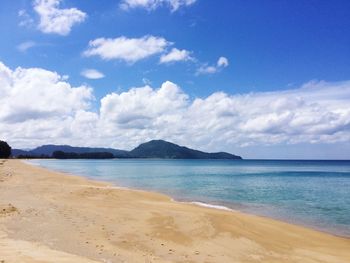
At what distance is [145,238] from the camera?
1576 centimetres

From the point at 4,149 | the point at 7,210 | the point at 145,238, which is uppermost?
the point at 4,149

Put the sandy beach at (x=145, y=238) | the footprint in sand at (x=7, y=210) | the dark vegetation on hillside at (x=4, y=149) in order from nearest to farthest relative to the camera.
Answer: the sandy beach at (x=145, y=238)
the footprint in sand at (x=7, y=210)
the dark vegetation on hillside at (x=4, y=149)

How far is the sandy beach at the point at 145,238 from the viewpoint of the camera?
12.9 m

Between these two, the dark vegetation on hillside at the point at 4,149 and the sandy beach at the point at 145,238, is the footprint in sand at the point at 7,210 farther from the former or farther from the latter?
the dark vegetation on hillside at the point at 4,149

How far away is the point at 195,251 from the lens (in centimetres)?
1455

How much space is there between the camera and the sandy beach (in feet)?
42.3

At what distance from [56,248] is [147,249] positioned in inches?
131

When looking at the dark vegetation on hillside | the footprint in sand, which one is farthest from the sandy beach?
the dark vegetation on hillside

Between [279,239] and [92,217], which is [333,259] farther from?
[92,217]

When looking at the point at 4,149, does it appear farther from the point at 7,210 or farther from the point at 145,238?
the point at 145,238

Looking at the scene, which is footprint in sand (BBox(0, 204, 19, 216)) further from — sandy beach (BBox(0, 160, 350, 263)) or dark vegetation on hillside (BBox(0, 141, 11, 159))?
dark vegetation on hillside (BBox(0, 141, 11, 159))

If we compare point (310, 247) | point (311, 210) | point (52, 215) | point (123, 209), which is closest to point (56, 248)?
point (52, 215)

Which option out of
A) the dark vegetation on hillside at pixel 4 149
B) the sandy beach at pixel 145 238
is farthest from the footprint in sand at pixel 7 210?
the dark vegetation on hillside at pixel 4 149

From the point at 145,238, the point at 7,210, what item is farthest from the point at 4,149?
the point at 145,238
